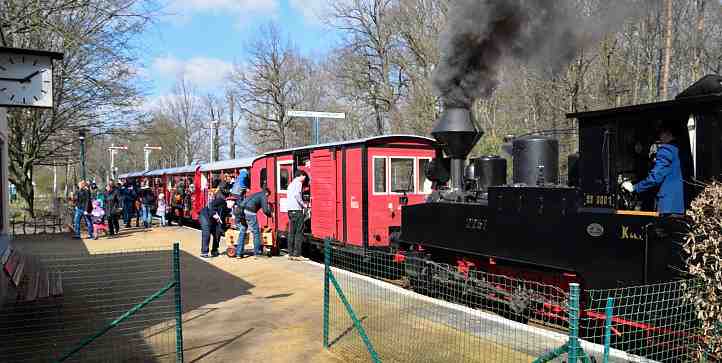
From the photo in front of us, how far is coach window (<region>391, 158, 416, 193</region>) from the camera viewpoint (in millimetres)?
10484

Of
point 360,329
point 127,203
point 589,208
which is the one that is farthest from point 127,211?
point 589,208

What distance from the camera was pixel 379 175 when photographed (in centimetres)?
Result: 1038

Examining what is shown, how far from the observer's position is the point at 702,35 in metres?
19.0

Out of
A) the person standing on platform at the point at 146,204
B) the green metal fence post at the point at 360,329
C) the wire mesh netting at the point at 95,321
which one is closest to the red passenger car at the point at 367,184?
the wire mesh netting at the point at 95,321

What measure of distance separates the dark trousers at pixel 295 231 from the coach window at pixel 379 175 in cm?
192

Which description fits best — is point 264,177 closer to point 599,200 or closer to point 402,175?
point 402,175

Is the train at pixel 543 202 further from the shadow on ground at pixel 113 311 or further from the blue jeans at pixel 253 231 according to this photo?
the shadow on ground at pixel 113 311

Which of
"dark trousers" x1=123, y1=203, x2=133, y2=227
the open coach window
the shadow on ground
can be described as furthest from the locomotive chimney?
"dark trousers" x1=123, y1=203, x2=133, y2=227

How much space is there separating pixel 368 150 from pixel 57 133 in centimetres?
1674

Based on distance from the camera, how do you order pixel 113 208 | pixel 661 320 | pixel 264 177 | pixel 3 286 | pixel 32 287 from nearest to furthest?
pixel 661 320, pixel 3 286, pixel 32 287, pixel 264 177, pixel 113 208

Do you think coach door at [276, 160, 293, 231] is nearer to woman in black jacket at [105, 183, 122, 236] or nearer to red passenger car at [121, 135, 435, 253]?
red passenger car at [121, 135, 435, 253]

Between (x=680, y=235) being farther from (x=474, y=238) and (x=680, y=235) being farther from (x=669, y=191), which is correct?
(x=474, y=238)

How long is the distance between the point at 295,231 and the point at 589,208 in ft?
22.5

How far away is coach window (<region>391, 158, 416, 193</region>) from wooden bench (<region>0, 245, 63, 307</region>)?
5.94m
